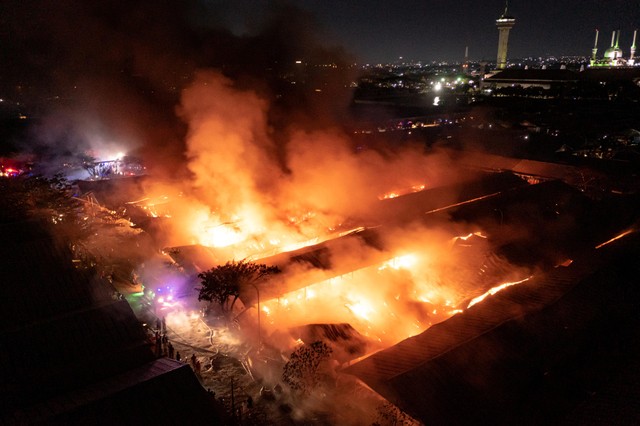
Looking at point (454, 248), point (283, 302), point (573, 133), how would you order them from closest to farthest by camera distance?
point (283, 302), point (454, 248), point (573, 133)

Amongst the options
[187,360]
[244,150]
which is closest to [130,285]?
[187,360]

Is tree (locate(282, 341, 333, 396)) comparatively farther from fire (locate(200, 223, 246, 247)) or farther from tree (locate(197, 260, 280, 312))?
fire (locate(200, 223, 246, 247))

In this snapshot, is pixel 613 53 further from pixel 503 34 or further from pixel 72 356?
pixel 72 356

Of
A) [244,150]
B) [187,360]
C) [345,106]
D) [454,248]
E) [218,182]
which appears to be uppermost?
[345,106]

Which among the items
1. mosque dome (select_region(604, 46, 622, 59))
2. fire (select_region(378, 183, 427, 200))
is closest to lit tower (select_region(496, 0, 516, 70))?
mosque dome (select_region(604, 46, 622, 59))

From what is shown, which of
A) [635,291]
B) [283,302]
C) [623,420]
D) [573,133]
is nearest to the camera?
[623,420]

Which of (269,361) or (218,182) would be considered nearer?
(269,361)

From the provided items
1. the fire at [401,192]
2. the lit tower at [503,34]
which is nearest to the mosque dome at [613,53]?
the lit tower at [503,34]

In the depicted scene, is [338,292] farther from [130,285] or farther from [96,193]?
[96,193]
